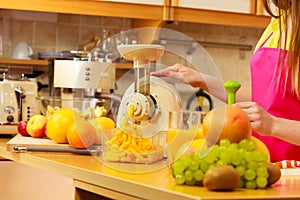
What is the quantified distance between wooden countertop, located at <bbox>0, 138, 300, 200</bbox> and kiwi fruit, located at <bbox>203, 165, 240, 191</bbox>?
0.04 feet

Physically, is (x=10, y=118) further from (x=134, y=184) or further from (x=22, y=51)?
(x=134, y=184)

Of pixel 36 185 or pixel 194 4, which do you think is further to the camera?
pixel 194 4

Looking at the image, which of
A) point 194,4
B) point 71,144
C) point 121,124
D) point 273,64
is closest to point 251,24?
point 194,4

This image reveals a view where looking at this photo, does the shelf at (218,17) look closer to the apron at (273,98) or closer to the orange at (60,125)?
the apron at (273,98)

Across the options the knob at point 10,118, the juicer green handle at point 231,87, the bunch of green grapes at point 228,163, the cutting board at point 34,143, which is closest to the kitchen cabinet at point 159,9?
the knob at point 10,118

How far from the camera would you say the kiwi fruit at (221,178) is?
3.32ft

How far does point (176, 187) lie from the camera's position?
1.05m

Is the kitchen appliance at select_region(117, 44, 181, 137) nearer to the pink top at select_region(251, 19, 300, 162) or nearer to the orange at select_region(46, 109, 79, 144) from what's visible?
the orange at select_region(46, 109, 79, 144)

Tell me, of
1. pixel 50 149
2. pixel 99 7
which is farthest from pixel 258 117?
pixel 99 7

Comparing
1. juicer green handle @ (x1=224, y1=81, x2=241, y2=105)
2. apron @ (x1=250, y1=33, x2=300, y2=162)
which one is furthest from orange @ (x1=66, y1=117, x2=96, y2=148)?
apron @ (x1=250, y1=33, x2=300, y2=162)

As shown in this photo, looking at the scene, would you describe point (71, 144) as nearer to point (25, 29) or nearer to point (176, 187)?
point (176, 187)

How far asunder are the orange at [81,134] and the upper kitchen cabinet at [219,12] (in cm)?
159

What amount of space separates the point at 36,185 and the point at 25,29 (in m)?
1.70

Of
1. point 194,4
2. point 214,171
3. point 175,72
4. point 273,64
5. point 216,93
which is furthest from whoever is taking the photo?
point 194,4
